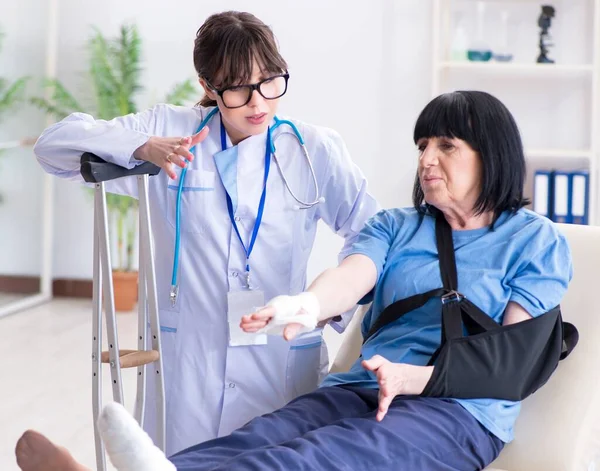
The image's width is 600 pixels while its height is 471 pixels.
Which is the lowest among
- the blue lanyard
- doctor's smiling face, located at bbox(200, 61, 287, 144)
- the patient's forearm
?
the patient's forearm

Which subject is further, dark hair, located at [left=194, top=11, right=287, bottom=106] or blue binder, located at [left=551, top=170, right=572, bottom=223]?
blue binder, located at [left=551, top=170, right=572, bottom=223]

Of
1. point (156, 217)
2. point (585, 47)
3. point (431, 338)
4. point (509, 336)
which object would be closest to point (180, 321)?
point (156, 217)

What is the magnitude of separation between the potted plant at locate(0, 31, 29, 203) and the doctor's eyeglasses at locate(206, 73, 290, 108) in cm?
345

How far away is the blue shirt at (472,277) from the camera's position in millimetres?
1760

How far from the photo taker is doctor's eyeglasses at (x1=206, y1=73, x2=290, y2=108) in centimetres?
196

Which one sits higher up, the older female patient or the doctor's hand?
the doctor's hand

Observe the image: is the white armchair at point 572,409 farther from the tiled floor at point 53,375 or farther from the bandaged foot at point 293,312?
the tiled floor at point 53,375

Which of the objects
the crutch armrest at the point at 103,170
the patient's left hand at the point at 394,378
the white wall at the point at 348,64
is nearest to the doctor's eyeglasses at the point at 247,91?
the crutch armrest at the point at 103,170

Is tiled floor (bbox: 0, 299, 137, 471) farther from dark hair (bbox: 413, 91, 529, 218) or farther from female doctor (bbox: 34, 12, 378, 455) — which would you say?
dark hair (bbox: 413, 91, 529, 218)

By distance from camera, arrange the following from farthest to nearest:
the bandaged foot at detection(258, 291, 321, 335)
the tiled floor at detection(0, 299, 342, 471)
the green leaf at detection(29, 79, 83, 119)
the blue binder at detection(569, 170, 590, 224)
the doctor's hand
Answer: the green leaf at detection(29, 79, 83, 119) → the blue binder at detection(569, 170, 590, 224) → the tiled floor at detection(0, 299, 342, 471) → the doctor's hand → the bandaged foot at detection(258, 291, 321, 335)

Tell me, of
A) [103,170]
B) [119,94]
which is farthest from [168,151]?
[119,94]

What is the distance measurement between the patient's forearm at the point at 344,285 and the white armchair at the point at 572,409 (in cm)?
41

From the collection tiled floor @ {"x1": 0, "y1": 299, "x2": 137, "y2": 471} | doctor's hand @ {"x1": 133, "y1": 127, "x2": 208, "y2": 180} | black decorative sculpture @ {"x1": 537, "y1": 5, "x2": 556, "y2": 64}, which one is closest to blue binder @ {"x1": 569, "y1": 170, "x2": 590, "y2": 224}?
black decorative sculpture @ {"x1": 537, "y1": 5, "x2": 556, "y2": 64}

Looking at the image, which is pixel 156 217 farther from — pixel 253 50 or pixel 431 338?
pixel 431 338
